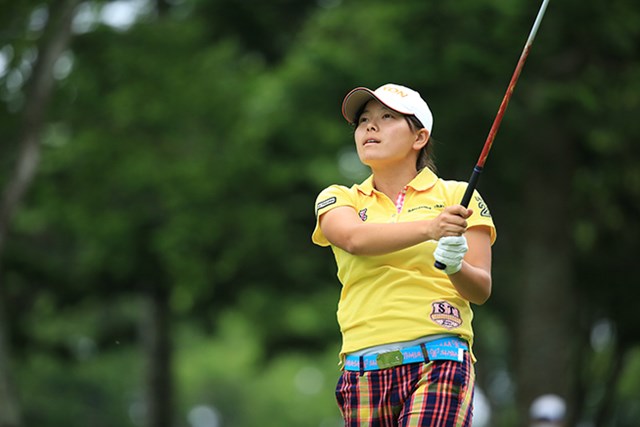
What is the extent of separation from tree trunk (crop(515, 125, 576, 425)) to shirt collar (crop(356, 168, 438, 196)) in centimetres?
1339

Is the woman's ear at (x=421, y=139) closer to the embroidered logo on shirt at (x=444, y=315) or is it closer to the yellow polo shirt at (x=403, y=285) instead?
the yellow polo shirt at (x=403, y=285)

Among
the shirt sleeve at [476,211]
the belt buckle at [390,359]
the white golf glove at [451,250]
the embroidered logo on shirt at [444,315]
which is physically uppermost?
the shirt sleeve at [476,211]

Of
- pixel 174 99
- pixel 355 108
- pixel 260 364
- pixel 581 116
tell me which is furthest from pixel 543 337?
pixel 355 108

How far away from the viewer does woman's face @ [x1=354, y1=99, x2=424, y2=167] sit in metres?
5.09

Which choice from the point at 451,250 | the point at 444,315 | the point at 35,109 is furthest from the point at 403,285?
the point at 35,109

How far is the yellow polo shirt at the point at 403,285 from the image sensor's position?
4.89 metres

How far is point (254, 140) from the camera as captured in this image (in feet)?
65.4

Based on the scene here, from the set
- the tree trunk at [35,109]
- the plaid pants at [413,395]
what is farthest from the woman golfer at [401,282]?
the tree trunk at [35,109]

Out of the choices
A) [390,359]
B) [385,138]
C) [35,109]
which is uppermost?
[35,109]

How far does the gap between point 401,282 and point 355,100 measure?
738 mm

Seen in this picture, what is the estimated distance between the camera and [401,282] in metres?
4.93

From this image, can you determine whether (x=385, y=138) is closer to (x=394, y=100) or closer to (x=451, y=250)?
(x=394, y=100)

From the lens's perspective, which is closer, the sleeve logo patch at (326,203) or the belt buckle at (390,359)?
the belt buckle at (390,359)

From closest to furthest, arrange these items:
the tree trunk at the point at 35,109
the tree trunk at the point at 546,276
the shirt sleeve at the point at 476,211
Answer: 1. the shirt sleeve at the point at 476,211
2. the tree trunk at the point at 35,109
3. the tree trunk at the point at 546,276
